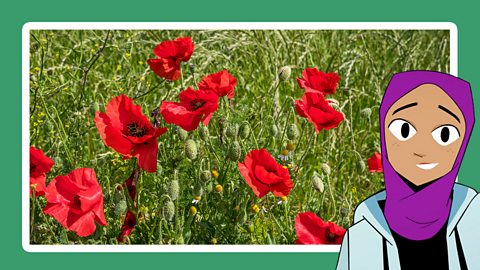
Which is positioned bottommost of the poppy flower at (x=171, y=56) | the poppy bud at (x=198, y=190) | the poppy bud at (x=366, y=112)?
the poppy bud at (x=198, y=190)

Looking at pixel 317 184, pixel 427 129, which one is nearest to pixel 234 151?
pixel 317 184

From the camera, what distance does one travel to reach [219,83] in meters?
2.81

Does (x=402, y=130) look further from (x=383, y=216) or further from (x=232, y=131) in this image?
(x=232, y=131)

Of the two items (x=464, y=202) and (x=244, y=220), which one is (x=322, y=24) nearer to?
(x=244, y=220)

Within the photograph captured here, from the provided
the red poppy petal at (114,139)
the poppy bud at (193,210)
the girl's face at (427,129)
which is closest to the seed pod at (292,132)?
the poppy bud at (193,210)

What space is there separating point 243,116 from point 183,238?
1.46 feet

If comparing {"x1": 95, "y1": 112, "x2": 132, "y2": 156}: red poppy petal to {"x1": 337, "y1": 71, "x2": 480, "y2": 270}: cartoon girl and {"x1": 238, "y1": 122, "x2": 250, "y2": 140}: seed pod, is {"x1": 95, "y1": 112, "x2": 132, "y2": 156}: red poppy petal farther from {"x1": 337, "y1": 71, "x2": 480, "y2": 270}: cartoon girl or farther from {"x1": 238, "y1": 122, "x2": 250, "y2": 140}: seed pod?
{"x1": 337, "y1": 71, "x2": 480, "y2": 270}: cartoon girl

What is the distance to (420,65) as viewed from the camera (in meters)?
3.18

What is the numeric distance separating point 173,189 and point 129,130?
0.75ft

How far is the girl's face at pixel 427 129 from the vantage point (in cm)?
195

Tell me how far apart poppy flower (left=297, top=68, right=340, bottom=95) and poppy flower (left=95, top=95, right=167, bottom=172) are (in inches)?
20.2

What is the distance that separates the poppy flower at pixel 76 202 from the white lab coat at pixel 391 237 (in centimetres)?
100

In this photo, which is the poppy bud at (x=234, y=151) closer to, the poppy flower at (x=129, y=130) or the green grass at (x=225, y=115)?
the green grass at (x=225, y=115)

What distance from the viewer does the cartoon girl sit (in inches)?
76.9
